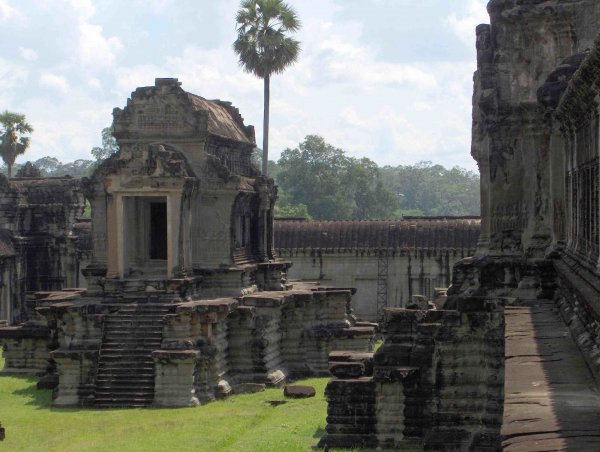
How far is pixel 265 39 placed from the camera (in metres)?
41.9

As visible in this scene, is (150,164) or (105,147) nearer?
(150,164)

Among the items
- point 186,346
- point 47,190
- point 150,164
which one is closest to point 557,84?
point 186,346

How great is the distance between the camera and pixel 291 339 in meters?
27.5

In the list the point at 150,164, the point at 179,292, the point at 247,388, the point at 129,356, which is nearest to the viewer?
the point at 129,356

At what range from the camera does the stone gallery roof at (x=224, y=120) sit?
87.2 feet

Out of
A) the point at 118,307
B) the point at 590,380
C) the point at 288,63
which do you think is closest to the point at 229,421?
the point at 118,307

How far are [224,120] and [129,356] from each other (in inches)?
309

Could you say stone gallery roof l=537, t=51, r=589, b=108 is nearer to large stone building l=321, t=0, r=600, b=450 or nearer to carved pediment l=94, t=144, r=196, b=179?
large stone building l=321, t=0, r=600, b=450

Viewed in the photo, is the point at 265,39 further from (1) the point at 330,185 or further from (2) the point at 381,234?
(1) the point at 330,185

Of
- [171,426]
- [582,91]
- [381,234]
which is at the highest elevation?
[582,91]

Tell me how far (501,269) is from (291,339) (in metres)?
13.9

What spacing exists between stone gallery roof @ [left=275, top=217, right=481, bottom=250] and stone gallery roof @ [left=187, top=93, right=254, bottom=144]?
8069 mm

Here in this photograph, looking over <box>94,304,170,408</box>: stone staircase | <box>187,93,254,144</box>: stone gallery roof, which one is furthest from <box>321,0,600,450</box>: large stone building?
<box>187,93,254,144</box>: stone gallery roof

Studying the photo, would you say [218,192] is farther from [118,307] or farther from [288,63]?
[288,63]
